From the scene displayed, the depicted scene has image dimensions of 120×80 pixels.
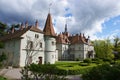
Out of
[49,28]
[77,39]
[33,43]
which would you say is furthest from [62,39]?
[33,43]

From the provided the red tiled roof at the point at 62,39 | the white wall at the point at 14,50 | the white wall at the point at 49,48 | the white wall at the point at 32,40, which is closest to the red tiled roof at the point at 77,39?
the red tiled roof at the point at 62,39

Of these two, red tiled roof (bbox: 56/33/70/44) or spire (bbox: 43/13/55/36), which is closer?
spire (bbox: 43/13/55/36)

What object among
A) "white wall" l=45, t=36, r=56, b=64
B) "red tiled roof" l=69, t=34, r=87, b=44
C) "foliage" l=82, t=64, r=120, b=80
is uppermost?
"red tiled roof" l=69, t=34, r=87, b=44

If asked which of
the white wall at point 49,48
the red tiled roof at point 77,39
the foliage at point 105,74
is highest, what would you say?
the red tiled roof at point 77,39

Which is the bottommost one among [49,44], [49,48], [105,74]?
[105,74]

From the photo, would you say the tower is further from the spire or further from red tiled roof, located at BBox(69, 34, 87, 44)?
red tiled roof, located at BBox(69, 34, 87, 44)

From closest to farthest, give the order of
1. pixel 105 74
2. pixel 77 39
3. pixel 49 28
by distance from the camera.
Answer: pixel 105 74
pixel 49 28
pixel 77 39

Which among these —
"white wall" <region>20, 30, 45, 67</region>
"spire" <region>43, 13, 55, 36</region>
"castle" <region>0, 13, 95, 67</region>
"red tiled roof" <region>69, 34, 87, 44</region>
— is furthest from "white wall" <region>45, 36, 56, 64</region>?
"red tiled roof" <region>69, 34, 87, 44</region>

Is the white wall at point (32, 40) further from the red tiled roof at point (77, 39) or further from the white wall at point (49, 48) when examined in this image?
the red tiled roof at point (77, 39)

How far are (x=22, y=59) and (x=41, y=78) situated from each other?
95.0ft

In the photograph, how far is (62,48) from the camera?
6931 centimetres

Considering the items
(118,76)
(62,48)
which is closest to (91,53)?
(62,48)

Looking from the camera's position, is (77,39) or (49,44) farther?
(77,39)

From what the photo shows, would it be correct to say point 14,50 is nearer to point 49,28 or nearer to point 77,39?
point 49,28
